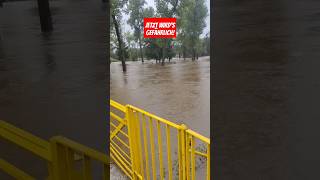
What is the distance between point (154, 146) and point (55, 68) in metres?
1.15

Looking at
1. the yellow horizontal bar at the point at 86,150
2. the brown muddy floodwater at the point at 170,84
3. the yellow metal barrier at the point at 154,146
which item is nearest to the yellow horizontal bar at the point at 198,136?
the yellow metal barrier at the point at 154,146

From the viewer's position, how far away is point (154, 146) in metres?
2.35

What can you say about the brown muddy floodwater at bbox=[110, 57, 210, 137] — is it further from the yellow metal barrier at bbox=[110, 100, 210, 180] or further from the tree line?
the yellow metal barrier at bbox=[110, 100, 210, 180]

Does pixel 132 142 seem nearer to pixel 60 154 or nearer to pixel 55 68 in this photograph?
pixel 55 68

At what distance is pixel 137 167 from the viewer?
2.49 meters

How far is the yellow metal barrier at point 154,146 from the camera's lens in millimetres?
1960

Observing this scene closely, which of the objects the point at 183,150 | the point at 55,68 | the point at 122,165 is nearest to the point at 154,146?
the point at 183,150
